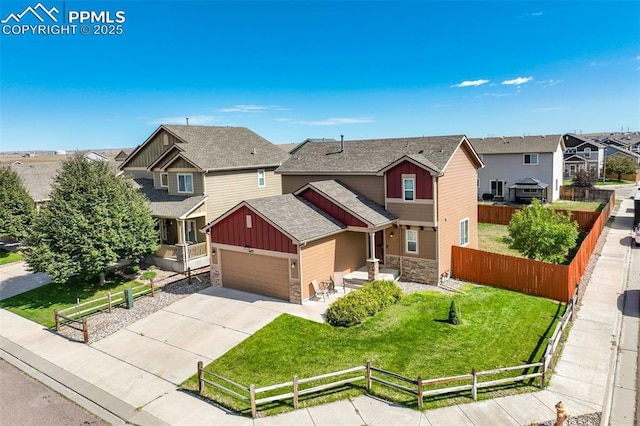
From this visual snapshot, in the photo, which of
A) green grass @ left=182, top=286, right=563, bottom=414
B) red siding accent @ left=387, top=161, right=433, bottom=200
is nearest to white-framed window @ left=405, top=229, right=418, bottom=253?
red siding accent @ left=387, top=161, right=433, bottom=200

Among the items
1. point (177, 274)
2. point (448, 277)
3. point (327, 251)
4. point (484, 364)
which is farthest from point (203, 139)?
point (484, 364)

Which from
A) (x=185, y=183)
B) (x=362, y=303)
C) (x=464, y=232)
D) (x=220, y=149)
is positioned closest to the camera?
(x=362, y=303)

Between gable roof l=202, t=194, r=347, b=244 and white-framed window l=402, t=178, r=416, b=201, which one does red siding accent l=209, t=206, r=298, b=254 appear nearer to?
gable roof l=202, t=194, r=347, b=244

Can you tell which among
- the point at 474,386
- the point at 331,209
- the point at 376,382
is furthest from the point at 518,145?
the point at 376,382

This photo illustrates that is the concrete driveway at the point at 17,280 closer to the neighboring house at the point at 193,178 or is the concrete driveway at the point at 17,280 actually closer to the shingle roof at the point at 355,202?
the neighboring house at the point at 193,178

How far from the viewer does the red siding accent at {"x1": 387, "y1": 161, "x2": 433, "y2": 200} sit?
67.1ft

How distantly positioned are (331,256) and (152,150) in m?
17.8

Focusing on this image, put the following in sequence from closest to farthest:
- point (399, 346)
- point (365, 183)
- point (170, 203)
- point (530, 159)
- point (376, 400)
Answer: point (376, 400) < point (399, 346) < point (365, 183) < point (170, 203) < point (530, 159)

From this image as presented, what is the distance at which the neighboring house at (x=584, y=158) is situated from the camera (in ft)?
206

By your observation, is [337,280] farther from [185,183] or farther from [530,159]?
[530,159]

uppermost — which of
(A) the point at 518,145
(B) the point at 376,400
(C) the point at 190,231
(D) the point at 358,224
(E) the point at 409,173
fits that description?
(A) the point at 518,145

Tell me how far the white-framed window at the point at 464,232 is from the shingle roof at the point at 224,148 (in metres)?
14.0

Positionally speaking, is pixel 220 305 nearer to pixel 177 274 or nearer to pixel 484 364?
pixel 177 274

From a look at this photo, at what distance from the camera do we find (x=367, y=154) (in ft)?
81.6
